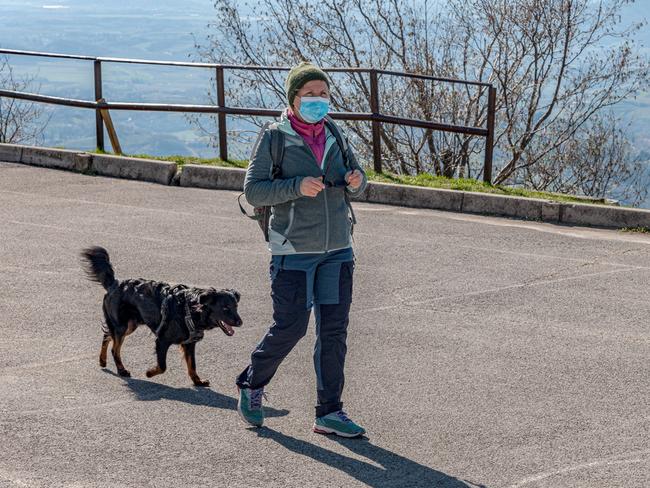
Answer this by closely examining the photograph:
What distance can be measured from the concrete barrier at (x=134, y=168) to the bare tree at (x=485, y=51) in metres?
6.75

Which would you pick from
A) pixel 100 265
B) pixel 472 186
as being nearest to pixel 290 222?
pixel 100 265

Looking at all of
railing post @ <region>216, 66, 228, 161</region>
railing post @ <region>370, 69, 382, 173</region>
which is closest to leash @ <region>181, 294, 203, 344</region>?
railing post @ <region>370, 69, 382, 173</region>

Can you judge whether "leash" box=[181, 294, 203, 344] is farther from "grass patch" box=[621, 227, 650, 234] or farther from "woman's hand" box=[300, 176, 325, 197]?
"grass patch" box=[621, 227, 650, 234]

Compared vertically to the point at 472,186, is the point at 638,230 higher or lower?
lower

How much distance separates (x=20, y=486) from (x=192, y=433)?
3.47 ft

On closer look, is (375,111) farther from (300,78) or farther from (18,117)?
(300,78)

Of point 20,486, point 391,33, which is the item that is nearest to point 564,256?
point 20,486

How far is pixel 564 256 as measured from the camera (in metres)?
11.0

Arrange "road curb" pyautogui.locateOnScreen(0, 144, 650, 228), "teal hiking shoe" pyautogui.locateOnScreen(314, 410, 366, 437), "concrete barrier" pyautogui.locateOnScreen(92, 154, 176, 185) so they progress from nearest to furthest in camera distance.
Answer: "teal hiking shoe" pyautogui.locateOnScreen(314, 410, 366, 437) → "road curb" pyautogui.locateOnScreen(0, 144, 650, 228) → "concrete barrier" pyautogui.locateOnScreen(92, 154, 176, 185)

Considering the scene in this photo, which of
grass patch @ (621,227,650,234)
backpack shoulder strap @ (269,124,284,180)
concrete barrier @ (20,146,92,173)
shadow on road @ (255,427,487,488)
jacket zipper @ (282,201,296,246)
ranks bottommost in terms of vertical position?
shadow on road @ (255,427,487,488)

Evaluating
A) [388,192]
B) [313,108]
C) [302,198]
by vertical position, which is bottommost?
[388,192]

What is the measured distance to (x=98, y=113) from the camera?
17.5m

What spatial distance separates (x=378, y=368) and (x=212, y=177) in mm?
7901

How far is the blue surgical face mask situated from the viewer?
18.7ft
